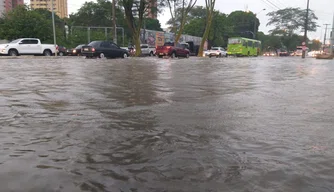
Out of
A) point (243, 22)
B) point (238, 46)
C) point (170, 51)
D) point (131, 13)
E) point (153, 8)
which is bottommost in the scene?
point (170, 51)

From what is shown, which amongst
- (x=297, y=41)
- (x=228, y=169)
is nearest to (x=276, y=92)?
(x=228, y=169)

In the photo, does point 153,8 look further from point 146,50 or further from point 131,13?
point 146,50

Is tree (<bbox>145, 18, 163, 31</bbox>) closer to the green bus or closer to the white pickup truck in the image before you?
the green bus

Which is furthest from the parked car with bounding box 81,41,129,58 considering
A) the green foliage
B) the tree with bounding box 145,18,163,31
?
the tree with bounding box 145,18,163,31

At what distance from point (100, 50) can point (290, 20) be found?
78.3 m

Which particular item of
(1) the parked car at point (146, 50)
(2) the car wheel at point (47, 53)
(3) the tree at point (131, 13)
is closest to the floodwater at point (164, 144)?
(2) the car wheel at point (47, 53)

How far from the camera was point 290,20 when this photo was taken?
88000mm

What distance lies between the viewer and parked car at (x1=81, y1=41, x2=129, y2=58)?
22578mm

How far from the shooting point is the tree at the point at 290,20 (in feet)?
284

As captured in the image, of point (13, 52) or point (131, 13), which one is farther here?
point (131, 13)

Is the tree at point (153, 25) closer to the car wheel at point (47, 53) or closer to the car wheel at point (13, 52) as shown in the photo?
the car wheel at point (47, 53)

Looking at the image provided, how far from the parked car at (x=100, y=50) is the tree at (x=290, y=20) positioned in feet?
248

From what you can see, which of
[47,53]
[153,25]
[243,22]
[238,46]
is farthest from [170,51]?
[243,22]

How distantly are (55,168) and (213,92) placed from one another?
4.80 metres
